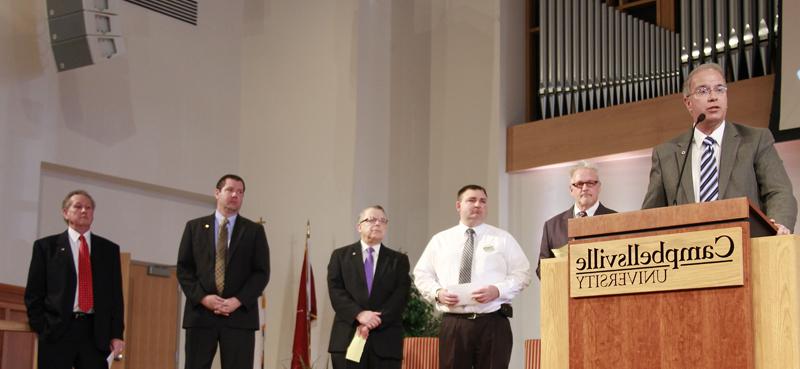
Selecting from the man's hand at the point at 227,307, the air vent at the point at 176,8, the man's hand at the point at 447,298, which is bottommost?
the man's hand at the point at 227,307

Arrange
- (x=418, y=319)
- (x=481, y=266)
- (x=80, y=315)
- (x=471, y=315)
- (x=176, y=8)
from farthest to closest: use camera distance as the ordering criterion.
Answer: (x=176, y=8), (x=418, y=319), (x=80, y=315), (x=481, y=266), (x=471, y=315)

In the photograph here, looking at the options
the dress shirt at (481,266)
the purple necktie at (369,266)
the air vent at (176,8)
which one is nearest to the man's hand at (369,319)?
the purple necktie at (369,266)

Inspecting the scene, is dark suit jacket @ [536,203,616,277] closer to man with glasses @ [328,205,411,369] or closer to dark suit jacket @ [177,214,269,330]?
man with glasses @ [328,205,411,369]

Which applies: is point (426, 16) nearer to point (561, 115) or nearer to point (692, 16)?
point (561, 115)

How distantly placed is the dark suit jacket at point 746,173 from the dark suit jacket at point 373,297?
106 inches

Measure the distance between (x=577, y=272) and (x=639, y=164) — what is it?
171 inches

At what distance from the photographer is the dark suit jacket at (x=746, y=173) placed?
2863mm

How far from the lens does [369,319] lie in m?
5.40

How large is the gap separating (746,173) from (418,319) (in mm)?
4002

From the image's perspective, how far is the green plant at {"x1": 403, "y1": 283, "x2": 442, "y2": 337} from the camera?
6672 millimetres

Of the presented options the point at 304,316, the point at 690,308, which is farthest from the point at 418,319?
the point at 690,308

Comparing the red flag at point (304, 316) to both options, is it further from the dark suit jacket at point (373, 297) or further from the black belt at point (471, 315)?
the black belt at point (471, 315)

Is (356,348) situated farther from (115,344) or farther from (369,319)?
(115,344)

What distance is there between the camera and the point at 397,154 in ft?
25.9
